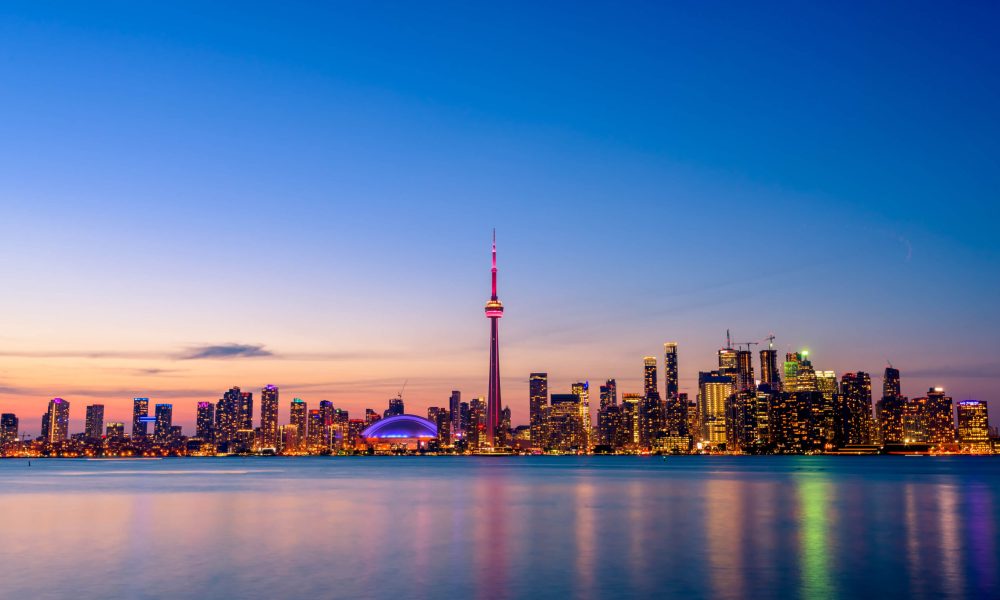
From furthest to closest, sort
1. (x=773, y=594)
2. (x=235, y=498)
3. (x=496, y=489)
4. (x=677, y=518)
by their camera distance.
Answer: (x=496, y=489), (x=235, y=498), (x=677, y=518), (x=773, y=594)

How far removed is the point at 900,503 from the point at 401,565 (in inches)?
2394

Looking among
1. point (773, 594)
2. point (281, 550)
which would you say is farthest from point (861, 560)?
point (281, 550)

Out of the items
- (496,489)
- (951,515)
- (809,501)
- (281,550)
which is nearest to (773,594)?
(281,550)

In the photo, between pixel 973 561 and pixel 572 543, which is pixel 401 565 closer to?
pixel 572 543

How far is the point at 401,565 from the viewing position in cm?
3903

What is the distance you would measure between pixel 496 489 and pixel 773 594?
80044mm

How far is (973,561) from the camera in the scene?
40.0 meters

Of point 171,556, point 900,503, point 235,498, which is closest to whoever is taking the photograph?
point 171,556

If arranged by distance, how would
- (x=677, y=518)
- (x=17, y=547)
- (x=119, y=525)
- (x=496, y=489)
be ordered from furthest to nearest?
(x=496, y=489) → (x=677, y=518) → (x=119, y=525) → (x=17, y=547)

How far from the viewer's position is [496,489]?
109250 mm

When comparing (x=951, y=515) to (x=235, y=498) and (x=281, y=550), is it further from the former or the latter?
(x=235, y=498)

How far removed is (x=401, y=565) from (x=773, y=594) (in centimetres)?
1662

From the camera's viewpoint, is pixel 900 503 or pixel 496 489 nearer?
pixel 900 503

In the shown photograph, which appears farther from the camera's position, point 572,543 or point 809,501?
point 809,501
